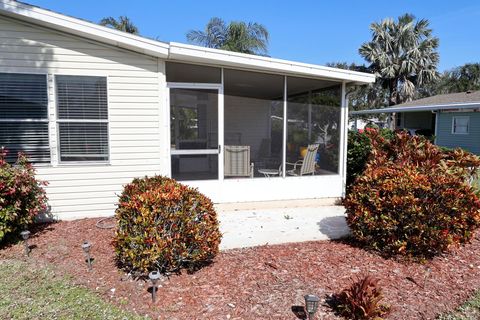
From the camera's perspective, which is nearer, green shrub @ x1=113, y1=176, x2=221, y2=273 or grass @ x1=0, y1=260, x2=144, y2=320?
grass @ x1=0, y1=260, x2=144, y2=320

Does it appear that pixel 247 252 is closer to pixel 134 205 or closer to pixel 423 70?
pixel 134 205

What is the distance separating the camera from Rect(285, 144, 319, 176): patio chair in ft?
23.1

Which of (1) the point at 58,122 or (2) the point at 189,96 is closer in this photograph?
(1) the point at 58,122

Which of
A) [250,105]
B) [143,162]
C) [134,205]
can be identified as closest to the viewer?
[134,205]

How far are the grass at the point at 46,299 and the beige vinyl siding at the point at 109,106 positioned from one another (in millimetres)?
2129

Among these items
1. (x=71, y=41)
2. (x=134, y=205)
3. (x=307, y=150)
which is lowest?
(x=134, y=205)

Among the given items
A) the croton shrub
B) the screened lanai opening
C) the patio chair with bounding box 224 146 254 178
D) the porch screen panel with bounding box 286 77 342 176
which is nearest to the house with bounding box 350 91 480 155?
the porch screen panel with bounding box 286 77 342 176

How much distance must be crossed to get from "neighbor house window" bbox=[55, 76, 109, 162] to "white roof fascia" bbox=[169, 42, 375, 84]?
146cm

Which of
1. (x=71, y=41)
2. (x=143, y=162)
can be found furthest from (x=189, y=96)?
(x=71, y=41)

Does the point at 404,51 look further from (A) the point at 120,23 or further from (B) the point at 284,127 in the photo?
(B) the point at 284,127

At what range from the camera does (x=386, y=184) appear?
4320mm

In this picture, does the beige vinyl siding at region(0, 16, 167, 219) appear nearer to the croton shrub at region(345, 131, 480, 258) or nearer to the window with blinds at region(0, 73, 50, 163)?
the window with blinds at region(0, 73, 50, 163)

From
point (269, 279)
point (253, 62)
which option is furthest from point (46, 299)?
point (253, 62)

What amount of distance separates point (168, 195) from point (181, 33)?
18081 millimetres
